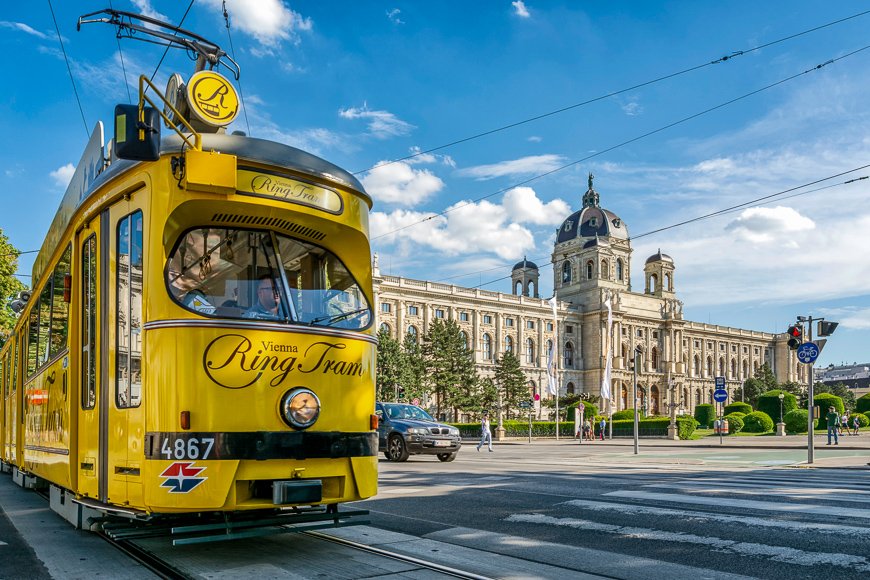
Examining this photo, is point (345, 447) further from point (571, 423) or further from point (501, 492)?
point (571, 423)

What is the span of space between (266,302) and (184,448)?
119 cm

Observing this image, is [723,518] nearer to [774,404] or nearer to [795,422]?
[795,422]

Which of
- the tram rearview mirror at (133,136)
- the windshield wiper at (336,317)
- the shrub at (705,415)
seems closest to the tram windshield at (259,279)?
the windshield wiper at (336,317)

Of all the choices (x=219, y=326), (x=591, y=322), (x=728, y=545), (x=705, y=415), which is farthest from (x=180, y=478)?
(x=591, y=322)

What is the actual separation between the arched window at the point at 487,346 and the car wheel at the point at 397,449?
252 feet

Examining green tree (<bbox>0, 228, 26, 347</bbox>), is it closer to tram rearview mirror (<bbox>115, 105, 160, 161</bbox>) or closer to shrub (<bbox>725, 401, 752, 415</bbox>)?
tram rearview mirror (<bbox>115, 105, 160, 161</bbox>)

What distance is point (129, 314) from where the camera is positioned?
229 inches

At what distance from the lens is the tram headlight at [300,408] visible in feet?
18.5

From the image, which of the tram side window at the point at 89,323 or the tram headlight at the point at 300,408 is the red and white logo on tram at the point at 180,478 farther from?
the tram side window at the point at 89,323

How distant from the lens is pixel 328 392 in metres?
5.91

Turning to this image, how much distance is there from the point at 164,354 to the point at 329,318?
50.2 inches

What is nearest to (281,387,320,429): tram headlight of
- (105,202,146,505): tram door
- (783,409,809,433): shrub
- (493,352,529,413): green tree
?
(105,202,146,505): tram door

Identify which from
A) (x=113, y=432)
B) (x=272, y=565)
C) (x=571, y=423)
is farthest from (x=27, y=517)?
(x=571, y=423)

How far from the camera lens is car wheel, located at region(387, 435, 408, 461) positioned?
1836cm
